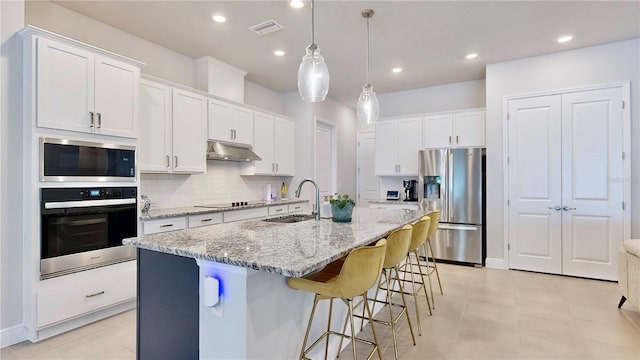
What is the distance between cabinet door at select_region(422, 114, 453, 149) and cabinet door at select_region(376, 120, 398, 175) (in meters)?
0.52

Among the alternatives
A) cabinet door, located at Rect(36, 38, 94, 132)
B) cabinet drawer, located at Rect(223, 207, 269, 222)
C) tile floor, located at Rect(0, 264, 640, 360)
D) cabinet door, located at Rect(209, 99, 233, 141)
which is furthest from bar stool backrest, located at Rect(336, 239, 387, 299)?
cabinet door, located at Rect(209, 99, 233, 141)

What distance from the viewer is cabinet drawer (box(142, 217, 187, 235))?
10.1 ft

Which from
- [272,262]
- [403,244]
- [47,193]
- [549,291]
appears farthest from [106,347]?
[549,291]

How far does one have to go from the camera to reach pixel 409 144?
540 centimetres

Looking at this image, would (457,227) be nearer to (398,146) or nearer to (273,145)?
(398,146)

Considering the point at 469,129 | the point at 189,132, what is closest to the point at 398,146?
the point at 469,129

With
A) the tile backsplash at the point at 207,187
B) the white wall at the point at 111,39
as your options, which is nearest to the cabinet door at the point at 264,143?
the tile backsplash at the point at 207,187

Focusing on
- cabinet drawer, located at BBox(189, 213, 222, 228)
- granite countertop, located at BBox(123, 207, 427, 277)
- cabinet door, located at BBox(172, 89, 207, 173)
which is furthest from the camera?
cabinet door, located at BBox(172, 89, 207, 173)

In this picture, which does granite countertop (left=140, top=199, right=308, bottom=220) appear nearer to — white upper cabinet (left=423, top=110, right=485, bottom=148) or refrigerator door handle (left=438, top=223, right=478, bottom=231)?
refrigerator door handle (left=438, top=223, right=478, bottom=231)

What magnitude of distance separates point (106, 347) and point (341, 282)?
6.49 feet

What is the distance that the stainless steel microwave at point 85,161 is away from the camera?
8.02 ft

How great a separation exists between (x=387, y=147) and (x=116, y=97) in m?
4.05

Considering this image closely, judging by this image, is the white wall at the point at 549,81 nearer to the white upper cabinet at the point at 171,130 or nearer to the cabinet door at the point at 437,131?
the cabinet door at the point at 437,131

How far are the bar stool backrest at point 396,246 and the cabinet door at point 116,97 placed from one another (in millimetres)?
2524
